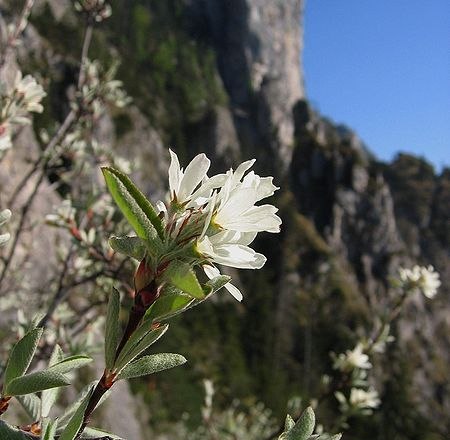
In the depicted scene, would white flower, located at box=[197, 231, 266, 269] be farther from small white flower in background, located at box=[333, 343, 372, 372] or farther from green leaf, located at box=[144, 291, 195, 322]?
small white flower in background, located at box=[333, 343, 372, 372]

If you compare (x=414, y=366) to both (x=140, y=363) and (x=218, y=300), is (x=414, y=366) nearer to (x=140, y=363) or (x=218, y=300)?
(x=218, y=300)

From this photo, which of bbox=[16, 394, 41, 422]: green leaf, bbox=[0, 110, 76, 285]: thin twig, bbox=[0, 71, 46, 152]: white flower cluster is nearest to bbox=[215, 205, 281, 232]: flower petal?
bbox=[16, 394, 41, 422]: green leaf

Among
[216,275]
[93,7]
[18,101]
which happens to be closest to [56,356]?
[216,275]

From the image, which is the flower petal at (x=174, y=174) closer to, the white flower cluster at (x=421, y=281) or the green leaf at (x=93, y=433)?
the green leaf at (x=93, y=433)

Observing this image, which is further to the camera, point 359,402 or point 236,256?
Result: point 359,402

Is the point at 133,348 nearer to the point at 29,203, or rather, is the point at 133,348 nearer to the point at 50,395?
the point at 50,395

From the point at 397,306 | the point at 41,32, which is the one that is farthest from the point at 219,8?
the point at 397,306
